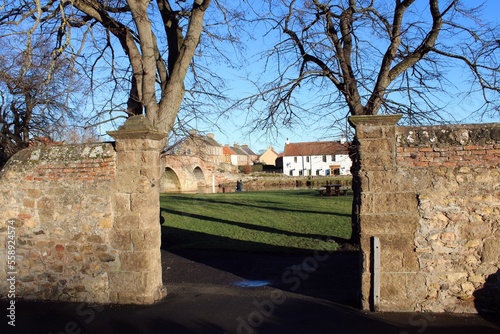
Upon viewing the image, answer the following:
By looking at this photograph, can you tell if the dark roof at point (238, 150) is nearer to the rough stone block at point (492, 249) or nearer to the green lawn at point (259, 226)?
the green lawn at point (259, 226)

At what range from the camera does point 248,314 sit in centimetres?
597

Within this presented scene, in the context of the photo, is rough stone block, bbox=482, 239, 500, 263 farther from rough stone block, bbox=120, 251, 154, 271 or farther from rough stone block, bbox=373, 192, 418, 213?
rough stone block, bbox=120, 251, 154, 271

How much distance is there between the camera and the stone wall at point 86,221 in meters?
6.47

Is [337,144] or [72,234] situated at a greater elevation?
[337,144]

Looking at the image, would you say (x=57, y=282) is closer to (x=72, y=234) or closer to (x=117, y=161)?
(x=72, y=234)

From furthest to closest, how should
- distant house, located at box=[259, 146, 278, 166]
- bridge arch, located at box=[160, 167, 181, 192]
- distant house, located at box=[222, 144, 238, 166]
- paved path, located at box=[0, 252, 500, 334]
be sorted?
distant house, located at box=[259, 146, 278, 166] → distant house, located at box=[222, 144, 238, 166] → bridge arch, located at box=[160, 167, 181, 192] → paved path, located at box=[0, 252, 500, 334]

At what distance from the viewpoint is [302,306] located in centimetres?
625

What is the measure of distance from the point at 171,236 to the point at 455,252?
30.6 feet

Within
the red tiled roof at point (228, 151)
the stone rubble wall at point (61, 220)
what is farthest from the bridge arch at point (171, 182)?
the red tiled roof at point (228, 151)

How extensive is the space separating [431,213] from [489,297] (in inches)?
50.5

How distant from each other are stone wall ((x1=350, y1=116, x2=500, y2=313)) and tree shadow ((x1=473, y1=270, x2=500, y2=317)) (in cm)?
1

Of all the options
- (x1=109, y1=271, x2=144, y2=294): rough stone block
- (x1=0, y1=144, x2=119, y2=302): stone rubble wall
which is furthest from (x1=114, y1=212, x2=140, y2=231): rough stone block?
(x1=109, y1=271, x2=144, y2=294): rough stone block

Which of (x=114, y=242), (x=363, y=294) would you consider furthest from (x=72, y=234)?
(x=363, y=294)

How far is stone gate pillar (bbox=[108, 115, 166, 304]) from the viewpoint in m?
6.44
